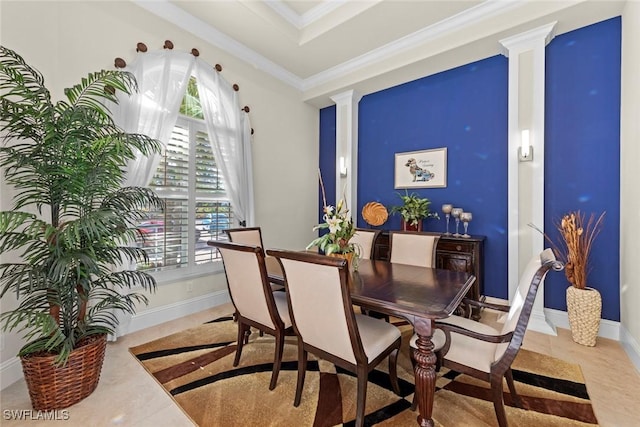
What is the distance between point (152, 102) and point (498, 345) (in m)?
3.51

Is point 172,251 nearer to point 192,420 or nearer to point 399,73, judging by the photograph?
point 192,420

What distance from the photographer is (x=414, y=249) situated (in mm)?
2732

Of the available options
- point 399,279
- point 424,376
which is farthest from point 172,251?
point 424,376

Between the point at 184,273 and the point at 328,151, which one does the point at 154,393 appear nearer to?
the point at 184,273

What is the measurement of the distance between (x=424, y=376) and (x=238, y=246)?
1.32 m

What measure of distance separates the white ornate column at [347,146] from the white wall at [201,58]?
614mm

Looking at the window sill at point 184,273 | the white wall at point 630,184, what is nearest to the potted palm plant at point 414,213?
the white wall at point 630,184

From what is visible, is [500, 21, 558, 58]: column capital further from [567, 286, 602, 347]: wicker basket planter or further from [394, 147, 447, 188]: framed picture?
[567, 286, 602, 347]: wicker basket planter

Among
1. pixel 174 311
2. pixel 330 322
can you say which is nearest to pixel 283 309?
pixel 330 322

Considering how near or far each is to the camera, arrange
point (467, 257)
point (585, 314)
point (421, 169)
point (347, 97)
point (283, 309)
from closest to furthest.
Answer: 1. point (283, 309)
2. point (585, 314)
3. point (467, 257)
4. point (421, 169)
5. point (347, 97)

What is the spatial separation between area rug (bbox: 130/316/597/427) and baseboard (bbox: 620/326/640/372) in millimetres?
517

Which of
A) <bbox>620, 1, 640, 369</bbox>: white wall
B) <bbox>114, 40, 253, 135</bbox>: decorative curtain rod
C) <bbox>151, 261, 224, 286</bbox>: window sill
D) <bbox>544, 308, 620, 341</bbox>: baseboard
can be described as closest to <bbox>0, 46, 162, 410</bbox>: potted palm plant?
<bbox>114, 40, 253, 135</bbox>: decorative curtain rod

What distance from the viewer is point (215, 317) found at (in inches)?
124

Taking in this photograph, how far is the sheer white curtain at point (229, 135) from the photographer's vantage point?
10.8 ft
